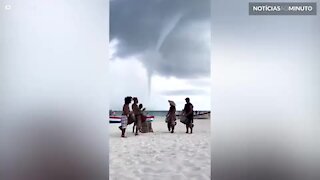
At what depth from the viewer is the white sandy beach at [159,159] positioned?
4332 mm

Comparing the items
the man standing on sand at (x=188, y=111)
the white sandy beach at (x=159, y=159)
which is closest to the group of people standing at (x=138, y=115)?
the man standing on sand at (x=188, y=111)

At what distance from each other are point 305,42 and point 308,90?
1.00 feet

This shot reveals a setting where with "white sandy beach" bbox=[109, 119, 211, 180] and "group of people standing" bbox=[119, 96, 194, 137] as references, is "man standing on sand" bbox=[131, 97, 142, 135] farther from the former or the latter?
"white sandy beach" bbox=[109, 119, 211, 180]

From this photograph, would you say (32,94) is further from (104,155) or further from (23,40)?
(104,155)

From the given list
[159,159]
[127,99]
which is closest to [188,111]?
[127,99]

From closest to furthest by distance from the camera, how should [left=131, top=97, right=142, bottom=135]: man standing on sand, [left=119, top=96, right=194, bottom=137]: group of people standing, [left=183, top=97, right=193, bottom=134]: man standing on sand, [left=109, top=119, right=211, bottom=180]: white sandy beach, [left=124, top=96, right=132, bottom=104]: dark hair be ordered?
[left=109, top=119, right=211, bottom=180]: white sandy beach
[left=124, top=96, right=132, bottom=104]: dark hair
[left=119, top=96, right=194, bottom=137]: group of people standing
[left=131, top=97, right=142, bottom=135]: man standing on sand
[left=183, top=97, right=193, bottom=134]: man standing on sand

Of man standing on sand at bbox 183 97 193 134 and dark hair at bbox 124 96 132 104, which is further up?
dark hair at bbox 124 96 132 104

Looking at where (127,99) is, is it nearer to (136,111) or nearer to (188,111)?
(136,111)

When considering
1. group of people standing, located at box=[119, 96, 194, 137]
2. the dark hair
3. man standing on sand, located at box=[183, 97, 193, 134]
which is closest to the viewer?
the dark hair

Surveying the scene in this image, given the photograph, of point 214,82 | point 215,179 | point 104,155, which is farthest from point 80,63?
point 215,179

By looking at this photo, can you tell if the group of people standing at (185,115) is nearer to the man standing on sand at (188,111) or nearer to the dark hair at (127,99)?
the man standing on sand at (188,111)

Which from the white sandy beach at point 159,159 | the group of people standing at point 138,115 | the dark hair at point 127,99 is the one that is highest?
the dark hair at point 127,99

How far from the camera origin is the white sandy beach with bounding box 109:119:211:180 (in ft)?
14.2

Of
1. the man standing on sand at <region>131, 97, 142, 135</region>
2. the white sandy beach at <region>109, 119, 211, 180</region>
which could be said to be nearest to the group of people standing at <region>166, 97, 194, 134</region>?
the man standing on sand at <region>131, 97, 142, 135</region>
